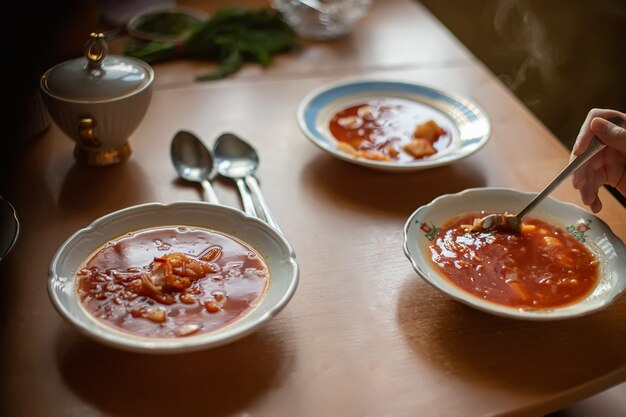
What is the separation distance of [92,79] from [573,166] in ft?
2.85

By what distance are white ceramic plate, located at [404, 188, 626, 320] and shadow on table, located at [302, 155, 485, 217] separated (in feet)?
0.41

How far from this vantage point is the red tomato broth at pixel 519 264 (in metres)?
1.02

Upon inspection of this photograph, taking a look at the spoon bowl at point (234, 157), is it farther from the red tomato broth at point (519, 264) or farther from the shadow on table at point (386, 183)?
the red tomato broth at point (519, 264)

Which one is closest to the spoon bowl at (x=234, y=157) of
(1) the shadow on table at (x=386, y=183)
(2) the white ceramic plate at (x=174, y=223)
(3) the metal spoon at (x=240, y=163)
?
(3) the metal spoon at (x=240, y=163)

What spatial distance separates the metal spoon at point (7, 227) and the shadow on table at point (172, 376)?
0.18 m

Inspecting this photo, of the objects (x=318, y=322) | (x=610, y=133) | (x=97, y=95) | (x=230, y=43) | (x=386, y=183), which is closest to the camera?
(x=318, y=322)

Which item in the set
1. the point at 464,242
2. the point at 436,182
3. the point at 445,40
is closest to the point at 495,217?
the point at 464,242

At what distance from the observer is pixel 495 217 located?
116 cm

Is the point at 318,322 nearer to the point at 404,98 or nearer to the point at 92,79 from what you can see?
the point at 92,79

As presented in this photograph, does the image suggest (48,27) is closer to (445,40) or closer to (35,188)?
(35,188)

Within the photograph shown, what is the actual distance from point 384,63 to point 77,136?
0.92 m

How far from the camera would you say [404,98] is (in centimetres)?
166

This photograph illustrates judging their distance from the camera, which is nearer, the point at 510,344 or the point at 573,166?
the point at 510,344

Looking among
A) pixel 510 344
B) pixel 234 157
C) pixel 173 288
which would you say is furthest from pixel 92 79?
pixel 510 344
